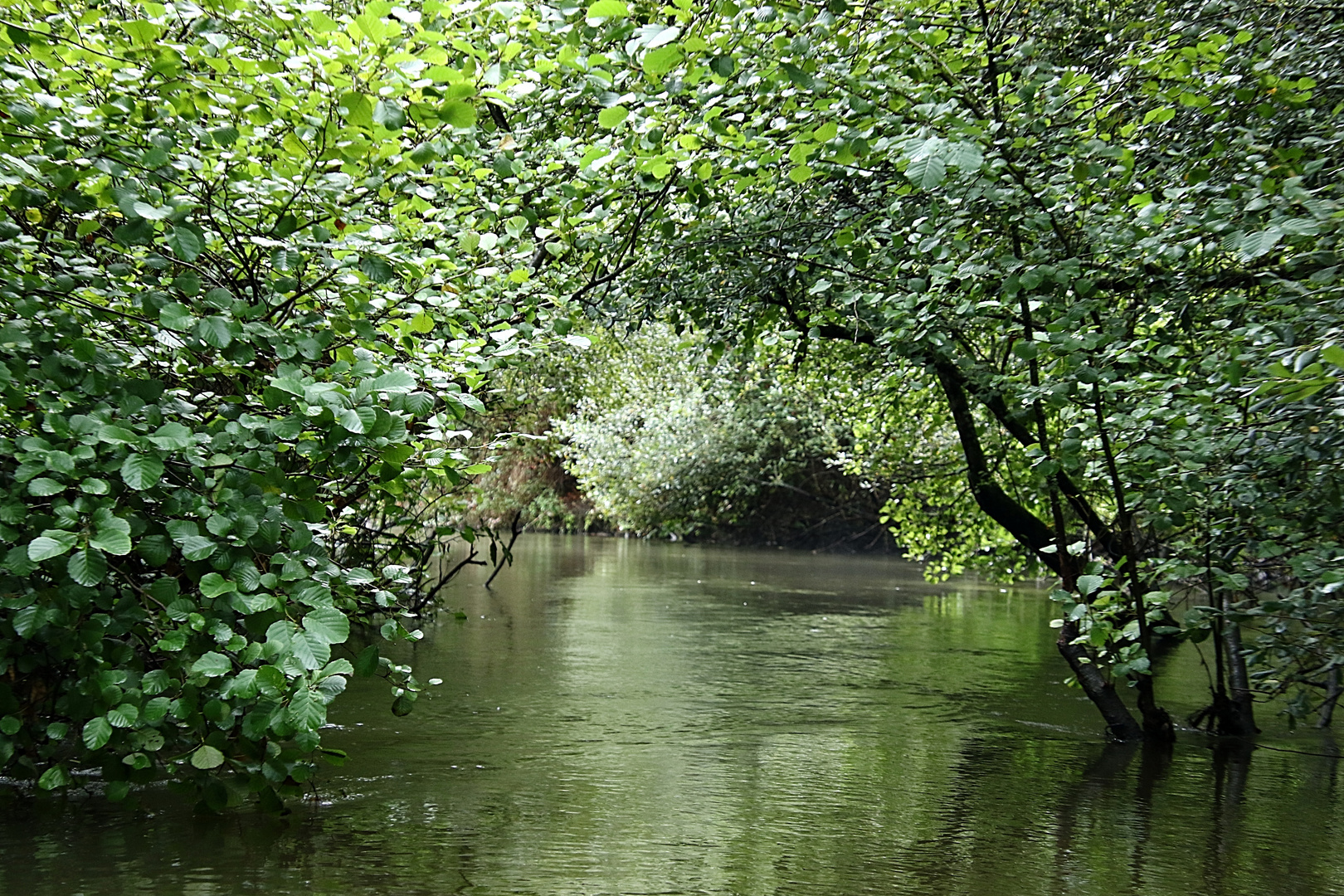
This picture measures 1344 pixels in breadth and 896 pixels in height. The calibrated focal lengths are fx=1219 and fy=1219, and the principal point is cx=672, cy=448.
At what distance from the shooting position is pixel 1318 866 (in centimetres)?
658

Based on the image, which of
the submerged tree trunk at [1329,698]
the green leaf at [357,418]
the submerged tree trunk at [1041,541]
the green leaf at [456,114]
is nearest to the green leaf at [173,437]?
the green leaf at [357,418]

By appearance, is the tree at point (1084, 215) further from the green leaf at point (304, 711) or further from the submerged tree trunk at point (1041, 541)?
the green leaf at point (304, 711)

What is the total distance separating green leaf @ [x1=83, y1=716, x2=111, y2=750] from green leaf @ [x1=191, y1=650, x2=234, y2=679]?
53cm

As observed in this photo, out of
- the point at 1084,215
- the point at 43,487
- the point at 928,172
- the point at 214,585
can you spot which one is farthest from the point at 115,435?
the point at 1084,215

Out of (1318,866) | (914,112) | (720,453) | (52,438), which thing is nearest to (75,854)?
(52,438)

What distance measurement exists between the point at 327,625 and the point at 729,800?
381cm

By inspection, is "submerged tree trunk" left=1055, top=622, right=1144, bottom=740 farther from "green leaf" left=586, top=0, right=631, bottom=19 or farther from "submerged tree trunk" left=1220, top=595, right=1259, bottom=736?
"green leaf" left=586, top=0, right=631, bottom=19

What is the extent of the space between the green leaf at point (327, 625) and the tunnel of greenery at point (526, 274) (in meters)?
0.02

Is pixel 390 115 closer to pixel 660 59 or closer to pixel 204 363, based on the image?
pixel 660 59

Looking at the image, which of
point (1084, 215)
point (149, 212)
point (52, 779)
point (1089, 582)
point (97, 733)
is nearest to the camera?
point (149, 212)

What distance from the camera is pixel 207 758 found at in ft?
16.1

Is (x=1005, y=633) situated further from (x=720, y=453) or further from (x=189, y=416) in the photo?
(x=720, y=453)

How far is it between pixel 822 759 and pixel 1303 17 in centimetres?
578

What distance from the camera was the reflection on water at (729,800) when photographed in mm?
5895
